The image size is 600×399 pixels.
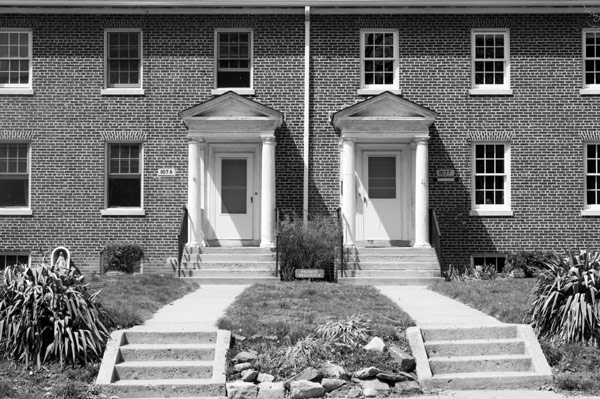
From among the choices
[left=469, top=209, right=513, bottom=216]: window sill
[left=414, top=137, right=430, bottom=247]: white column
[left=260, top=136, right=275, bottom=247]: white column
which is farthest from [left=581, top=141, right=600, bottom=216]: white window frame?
[left=260, top=136, right=275, bottom=247]: white column

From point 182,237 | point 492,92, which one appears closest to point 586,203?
point 492,92

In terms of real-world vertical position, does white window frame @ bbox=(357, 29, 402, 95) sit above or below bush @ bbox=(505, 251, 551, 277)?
above

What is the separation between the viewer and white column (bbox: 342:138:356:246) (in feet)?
63.0

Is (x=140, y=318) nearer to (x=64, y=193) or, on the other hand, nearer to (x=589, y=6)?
(x=64, y=193)

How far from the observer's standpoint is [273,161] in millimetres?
19344

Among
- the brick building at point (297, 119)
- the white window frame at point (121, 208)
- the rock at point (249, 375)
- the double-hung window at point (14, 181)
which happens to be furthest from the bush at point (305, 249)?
the rock at point (249, 375)

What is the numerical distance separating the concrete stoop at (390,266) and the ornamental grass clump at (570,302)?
728 cm

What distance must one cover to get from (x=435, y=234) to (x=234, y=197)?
5149 millimetres

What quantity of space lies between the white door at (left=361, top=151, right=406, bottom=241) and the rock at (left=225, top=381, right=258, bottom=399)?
11.6 metres

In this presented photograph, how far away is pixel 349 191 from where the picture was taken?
19281mm

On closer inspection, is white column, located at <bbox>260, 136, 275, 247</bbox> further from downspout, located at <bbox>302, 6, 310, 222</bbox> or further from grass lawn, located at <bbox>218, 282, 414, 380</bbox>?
grass lawn, located at <bbox>218, 282, 414, 380</bbox>

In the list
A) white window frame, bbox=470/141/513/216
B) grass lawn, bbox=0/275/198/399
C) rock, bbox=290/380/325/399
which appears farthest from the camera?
white window frame, bbox=470/141/513/216

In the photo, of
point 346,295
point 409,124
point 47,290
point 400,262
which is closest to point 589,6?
point 409,124

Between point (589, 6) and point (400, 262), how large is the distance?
27.0 ft
